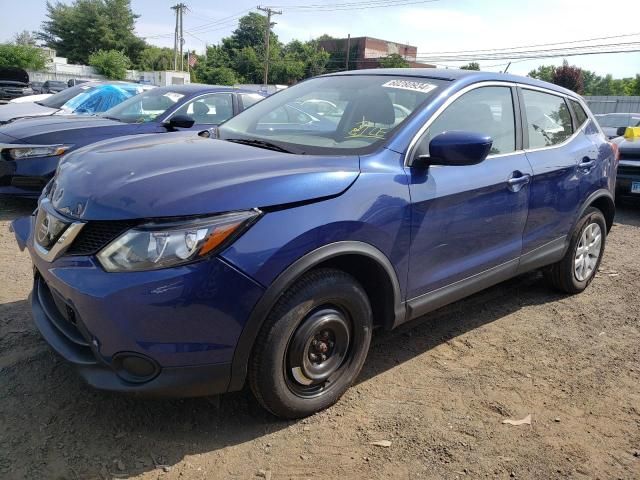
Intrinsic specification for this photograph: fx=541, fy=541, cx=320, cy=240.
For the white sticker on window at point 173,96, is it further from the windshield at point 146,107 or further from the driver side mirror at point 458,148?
the driver side mirror at point 458,148

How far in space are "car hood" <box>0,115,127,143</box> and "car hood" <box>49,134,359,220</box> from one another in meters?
3.46

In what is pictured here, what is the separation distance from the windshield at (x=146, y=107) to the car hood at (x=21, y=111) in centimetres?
218

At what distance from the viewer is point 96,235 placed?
87.2 inches

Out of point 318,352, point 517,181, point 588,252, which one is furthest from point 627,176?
point 318,352

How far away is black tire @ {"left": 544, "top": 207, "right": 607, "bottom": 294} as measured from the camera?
13.9 feet

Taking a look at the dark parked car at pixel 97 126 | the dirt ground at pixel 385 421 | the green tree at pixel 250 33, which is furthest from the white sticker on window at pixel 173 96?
the green tree at pixel 250 33

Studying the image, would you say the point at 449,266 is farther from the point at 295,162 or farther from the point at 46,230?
the point at 46,230

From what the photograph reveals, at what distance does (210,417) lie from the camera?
263 cm

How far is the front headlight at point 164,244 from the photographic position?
2092mm

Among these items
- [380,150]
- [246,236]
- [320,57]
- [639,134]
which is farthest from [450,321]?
[320,57]

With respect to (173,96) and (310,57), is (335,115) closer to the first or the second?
(173,96)

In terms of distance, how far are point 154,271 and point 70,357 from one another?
2.07 feet

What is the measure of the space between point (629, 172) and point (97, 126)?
7052 mm

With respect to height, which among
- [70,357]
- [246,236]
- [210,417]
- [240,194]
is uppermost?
[240,194]
